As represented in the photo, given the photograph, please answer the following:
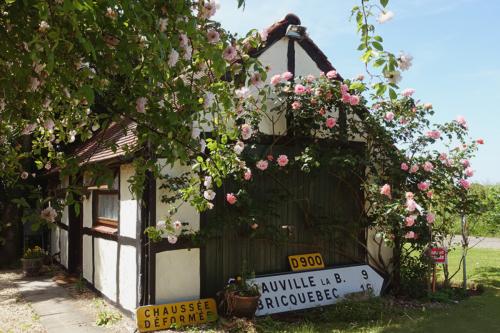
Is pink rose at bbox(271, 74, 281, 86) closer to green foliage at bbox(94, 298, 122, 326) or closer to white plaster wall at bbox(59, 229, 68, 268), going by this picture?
green foliage at bbox(94, 298, 122, 326)

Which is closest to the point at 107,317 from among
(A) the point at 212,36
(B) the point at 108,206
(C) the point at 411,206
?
(B) the point at 108,206

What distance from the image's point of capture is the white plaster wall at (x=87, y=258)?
8.37 metres

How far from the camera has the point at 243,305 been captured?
608 centimetres

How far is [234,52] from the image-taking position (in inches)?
118

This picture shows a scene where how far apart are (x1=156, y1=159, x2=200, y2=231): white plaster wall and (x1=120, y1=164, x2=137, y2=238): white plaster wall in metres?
0.53

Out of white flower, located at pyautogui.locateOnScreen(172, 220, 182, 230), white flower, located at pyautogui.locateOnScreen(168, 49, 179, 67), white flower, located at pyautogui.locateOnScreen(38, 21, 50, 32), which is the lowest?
white flower, located at pyautogui.locateOnScreen(172, 220, 182, 230)

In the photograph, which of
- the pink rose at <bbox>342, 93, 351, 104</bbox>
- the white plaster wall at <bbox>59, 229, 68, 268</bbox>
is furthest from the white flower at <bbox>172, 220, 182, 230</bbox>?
the white plaster wall at <bbox>59, 229, 68, 268</bbox>

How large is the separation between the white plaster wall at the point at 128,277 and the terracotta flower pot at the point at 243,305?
1433 millimetres

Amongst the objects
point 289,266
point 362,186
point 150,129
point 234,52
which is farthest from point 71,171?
point 362,186

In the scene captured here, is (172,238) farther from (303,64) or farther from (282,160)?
(303,64)

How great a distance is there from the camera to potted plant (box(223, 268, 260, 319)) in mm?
6086

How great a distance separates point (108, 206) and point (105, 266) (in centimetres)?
109

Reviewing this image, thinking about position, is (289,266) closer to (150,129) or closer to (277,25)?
(277,25)

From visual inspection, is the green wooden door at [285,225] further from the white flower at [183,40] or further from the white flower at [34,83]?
the white flower at [183,40]
